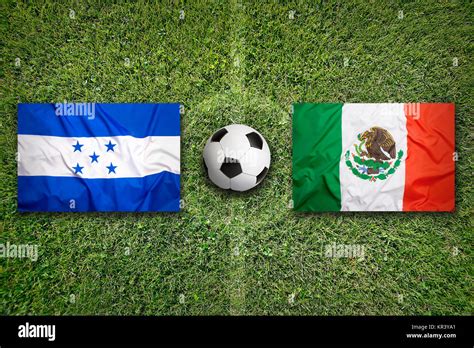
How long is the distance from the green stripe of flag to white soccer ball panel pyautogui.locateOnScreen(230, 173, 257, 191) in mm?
448

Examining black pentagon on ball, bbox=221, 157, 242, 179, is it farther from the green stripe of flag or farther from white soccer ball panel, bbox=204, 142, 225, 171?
the green stripe of flag

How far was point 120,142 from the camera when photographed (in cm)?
287

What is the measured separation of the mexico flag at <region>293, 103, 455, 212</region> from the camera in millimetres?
2857

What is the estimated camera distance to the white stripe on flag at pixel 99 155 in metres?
2.86

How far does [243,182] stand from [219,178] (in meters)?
0.21

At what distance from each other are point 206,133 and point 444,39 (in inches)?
96.1

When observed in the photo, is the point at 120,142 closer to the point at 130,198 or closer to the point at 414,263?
the point at 130,198

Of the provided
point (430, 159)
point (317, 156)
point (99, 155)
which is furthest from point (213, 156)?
point (430, 159)

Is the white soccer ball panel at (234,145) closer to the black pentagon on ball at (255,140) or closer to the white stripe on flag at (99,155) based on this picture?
the black pentagon on ball at (255,140)

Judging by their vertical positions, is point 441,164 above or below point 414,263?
above

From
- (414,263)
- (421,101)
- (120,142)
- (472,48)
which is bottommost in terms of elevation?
(414,263)

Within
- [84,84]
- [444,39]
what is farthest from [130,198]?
[444,39]

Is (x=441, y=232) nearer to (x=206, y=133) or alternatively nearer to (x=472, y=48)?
(x=472, y=48)

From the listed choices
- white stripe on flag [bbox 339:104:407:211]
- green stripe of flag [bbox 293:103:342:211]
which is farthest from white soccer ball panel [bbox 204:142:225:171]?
white stripe on flag [bbox 339:104:407:211]
